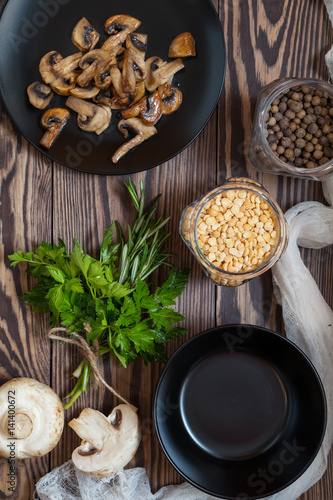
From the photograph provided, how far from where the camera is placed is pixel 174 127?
49.1 inches

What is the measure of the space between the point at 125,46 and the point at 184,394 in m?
0.81

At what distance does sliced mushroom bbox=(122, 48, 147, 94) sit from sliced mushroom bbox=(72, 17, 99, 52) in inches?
3.3

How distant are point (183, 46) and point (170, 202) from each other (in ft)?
1.15

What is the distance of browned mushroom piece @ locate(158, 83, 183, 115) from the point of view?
48.4 inches

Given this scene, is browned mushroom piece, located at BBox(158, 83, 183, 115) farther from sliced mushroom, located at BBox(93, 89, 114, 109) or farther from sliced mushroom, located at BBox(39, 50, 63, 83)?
sliced mushroom, located at BBox(39, 50, 63, 83)

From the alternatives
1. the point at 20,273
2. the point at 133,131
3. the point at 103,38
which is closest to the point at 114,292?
the point at 20,273

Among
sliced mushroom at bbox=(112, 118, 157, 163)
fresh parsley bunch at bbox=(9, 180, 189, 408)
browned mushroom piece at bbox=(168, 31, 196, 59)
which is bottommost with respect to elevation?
fresh parsley bunch at bbox=(9, 180, 189, 408)

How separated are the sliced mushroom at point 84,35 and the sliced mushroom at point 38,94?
12 centimetres

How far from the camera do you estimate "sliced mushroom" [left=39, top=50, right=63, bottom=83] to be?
1.21 metres

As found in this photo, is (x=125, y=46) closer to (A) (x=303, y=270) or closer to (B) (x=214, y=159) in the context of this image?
(B) (x=214, y=159)

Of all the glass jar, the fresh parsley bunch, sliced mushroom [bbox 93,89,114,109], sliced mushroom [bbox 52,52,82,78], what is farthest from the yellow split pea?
sliced mushroom [bbox 52,52,82,78]

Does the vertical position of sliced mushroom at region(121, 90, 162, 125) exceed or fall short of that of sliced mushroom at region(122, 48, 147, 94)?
it falls short

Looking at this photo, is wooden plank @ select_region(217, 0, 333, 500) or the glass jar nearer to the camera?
the glass jar

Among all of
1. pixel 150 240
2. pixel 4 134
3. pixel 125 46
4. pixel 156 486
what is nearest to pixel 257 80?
pixel 125 46
